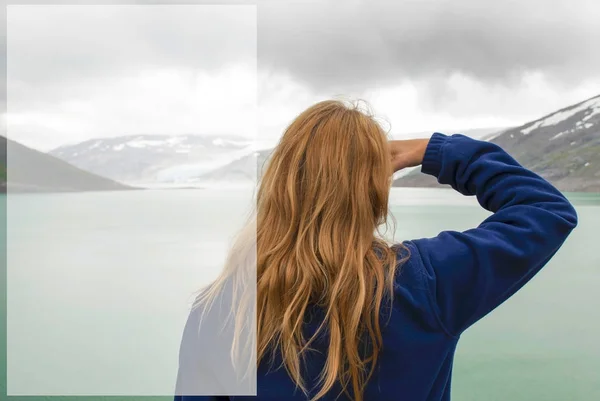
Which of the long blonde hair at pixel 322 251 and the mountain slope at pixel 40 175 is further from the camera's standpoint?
the mountain slope at pixel 40 175

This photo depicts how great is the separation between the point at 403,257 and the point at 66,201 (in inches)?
90.9

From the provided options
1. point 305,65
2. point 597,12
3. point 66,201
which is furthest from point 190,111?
point 597,12

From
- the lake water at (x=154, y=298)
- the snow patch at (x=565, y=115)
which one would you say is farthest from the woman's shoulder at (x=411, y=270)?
the snow patch at (x=565, y=115)

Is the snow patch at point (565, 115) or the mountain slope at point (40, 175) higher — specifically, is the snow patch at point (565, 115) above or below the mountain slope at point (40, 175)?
above

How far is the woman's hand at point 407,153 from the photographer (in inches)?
28.4

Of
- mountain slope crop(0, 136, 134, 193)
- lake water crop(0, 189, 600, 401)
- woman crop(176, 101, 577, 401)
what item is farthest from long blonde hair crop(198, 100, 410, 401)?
lake water crop(0, 189, 600, 401)

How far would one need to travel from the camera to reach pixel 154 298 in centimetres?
348

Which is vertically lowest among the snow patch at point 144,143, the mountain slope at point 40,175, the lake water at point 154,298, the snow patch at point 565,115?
the lake water at point 154,298

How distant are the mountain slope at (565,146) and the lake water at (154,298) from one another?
6.6 inches

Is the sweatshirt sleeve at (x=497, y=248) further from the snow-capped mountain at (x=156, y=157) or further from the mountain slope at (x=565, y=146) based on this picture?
the mountain slope at (x=565, y=146)

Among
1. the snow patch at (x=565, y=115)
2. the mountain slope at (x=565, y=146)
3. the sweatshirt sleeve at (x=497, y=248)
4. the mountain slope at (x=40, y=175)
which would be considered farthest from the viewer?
the snow patch at (x=565, y=115)

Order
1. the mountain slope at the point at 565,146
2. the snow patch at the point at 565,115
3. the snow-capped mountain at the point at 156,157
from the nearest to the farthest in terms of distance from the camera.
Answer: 1. the snow-capped mountain at the point at 156,157
2. the mountain slope at the point at 565,146
3. the snow patch at the point at 565,115

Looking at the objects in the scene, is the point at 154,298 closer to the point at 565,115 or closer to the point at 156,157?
the point at 156,157
